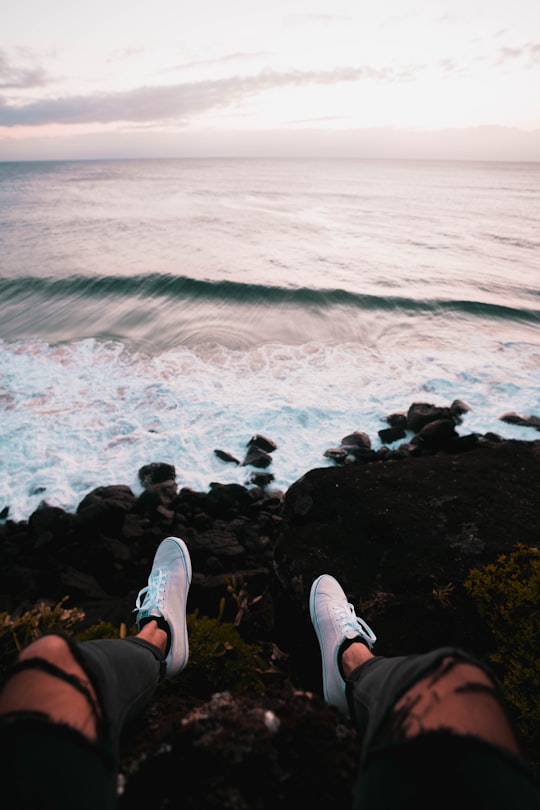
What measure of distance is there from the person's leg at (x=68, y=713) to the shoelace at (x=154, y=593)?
37.4 inches

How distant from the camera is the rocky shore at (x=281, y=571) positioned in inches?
59.1

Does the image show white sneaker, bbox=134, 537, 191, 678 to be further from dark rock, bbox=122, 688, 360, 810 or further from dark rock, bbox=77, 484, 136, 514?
dark rock, bbox=77, 484, 136, 514

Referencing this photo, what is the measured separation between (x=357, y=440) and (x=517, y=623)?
5109 mm

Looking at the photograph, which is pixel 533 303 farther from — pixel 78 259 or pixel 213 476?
pixel 78 259

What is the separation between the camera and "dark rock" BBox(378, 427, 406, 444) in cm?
759

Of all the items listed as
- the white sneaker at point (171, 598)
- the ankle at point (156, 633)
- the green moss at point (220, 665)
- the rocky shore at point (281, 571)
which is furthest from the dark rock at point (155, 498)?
the green moss at point (220, 665)

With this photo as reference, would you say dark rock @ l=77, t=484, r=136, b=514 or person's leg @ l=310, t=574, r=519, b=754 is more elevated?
person's leg @ l=310, t=574, r=519, b=754

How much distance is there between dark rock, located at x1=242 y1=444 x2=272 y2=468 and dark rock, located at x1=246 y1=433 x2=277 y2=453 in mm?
113

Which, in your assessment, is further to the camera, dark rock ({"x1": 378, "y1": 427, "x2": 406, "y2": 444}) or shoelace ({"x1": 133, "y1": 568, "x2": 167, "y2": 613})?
dark rock ({"x1": 378, "y1": 427, "x2": 406, "y2": 444})

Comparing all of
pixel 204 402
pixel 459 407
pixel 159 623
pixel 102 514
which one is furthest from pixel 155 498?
pixel 459 407

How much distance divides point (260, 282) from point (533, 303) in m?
10.3

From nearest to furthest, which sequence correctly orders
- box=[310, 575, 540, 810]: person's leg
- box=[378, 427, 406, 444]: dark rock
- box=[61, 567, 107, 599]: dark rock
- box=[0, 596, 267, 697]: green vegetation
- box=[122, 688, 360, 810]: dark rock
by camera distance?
1. box=[310, 575, 540, 810]: person's leg
2. box=[122, 688, 360, 810]: dark rock
3. box=[0, 596, 267, 697]: green vegetation
4. box=[61, 567, 107, 599]: dark rock
5. box=[378, 427, 406, 444]: dark rock

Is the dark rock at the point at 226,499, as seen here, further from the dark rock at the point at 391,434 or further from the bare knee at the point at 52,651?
the bare knee at the point at 52,651

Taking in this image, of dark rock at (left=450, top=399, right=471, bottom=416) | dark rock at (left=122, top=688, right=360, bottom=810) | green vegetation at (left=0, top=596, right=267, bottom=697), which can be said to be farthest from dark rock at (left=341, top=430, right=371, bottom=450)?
dark rock at (left=122, top=688, right=360, bottom=810)
